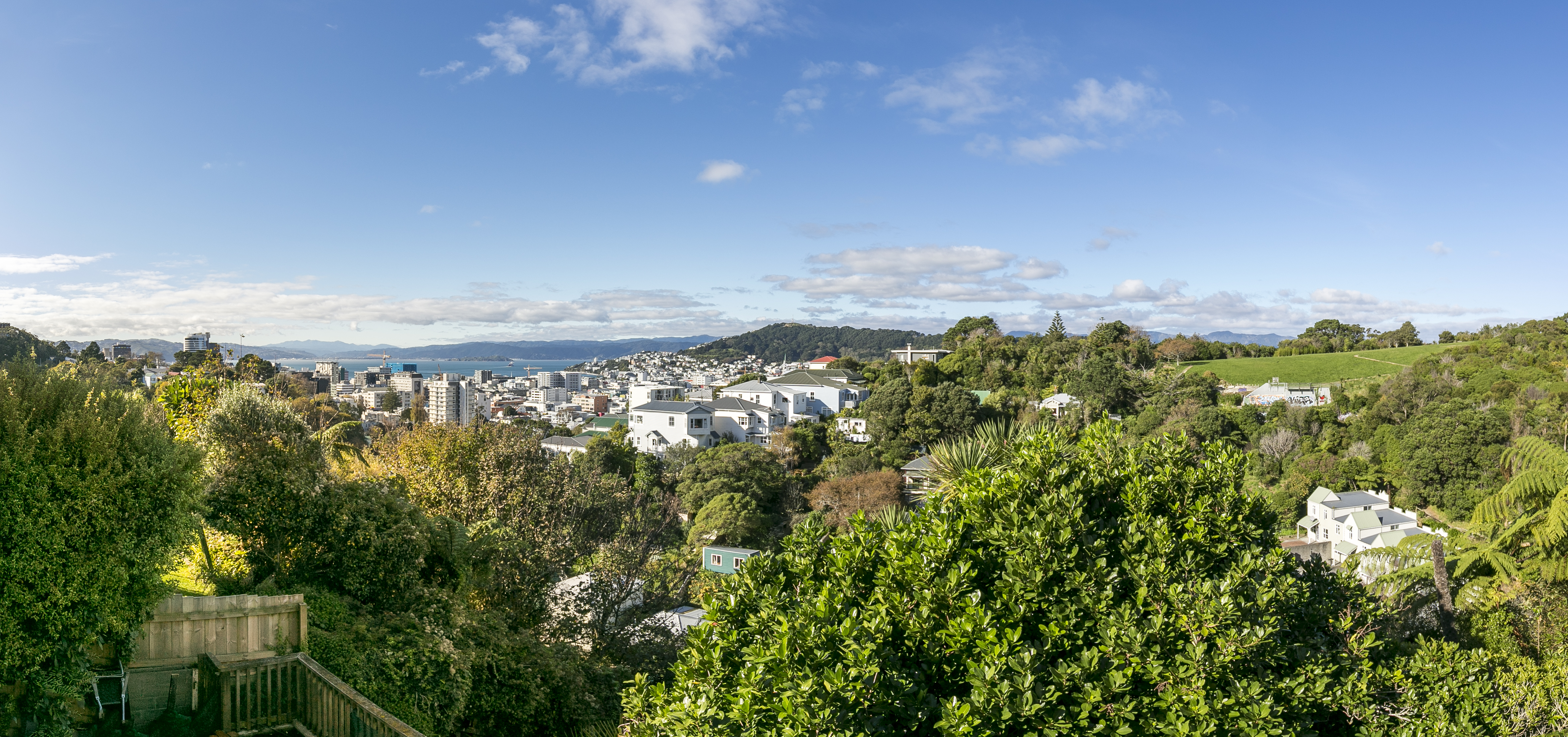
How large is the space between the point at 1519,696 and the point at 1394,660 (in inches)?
142

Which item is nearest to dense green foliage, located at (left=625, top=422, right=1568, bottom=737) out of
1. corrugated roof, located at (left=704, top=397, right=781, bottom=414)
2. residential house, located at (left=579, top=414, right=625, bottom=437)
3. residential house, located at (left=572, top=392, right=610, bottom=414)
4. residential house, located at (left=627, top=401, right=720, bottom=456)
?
residential house, located at (left=627, top=401, right=720, bottom=456)

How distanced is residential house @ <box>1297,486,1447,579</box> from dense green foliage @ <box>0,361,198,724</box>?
32.0 meters

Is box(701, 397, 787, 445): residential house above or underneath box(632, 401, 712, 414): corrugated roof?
underneath

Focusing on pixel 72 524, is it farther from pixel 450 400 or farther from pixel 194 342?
pixel 450 400

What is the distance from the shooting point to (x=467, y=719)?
789cm

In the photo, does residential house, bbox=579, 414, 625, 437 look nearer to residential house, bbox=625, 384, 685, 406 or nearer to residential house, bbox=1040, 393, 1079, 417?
residential house, bbox=625, 384, 685, 406

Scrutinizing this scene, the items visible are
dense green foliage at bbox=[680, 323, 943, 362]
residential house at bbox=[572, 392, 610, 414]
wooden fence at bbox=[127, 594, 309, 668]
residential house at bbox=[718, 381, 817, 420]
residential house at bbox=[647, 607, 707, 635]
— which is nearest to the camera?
wooden fence at bbox=[127, 594, 309, 668]

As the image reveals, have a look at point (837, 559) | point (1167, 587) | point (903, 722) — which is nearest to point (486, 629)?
point (837, 559)

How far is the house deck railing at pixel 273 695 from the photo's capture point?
18.7 ft

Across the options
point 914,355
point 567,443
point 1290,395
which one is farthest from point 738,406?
point 1290,395

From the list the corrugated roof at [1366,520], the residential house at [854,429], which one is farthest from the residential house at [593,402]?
the corrugated roof at [1366,520]

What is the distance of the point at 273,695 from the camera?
20.3ft

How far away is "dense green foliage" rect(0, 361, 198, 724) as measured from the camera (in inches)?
194

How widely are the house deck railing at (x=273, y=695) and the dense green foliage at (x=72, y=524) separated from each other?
0.73 m
